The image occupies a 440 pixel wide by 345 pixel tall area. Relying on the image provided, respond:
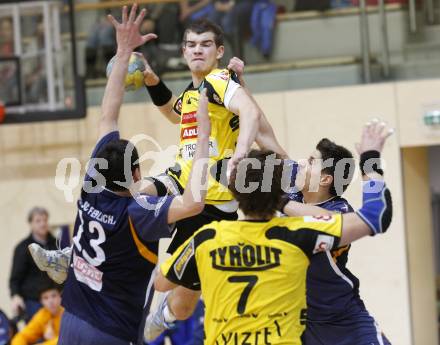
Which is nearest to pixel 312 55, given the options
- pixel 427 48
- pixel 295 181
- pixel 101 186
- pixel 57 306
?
pixel 427 48

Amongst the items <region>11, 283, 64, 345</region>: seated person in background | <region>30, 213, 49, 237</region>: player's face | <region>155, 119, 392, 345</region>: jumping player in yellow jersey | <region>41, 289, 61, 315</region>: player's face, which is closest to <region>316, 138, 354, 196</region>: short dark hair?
<region>155, 119, 392, 345</region>: jumping player in yellow jersey

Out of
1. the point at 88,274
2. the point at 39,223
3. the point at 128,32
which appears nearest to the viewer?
the point at 88,274

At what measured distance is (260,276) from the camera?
18.4 feet

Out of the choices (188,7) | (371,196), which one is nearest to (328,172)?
(371,196)

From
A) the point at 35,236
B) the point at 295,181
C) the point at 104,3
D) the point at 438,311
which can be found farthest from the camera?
the point at 438,311

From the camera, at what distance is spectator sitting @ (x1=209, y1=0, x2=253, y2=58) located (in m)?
13.6

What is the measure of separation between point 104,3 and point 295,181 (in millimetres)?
7587

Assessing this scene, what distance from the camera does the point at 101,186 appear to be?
21.1 ft

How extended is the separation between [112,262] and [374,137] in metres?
1.86

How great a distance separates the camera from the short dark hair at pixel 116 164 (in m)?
6.23

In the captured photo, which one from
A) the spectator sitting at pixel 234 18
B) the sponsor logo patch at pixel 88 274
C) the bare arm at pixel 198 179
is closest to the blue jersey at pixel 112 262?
the sponsor logo patch at pixel 88 274

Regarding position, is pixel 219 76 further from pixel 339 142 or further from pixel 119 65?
pixel 339 142

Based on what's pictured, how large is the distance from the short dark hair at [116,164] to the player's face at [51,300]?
17.1 feet

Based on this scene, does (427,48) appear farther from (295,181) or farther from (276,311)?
(276,311)
